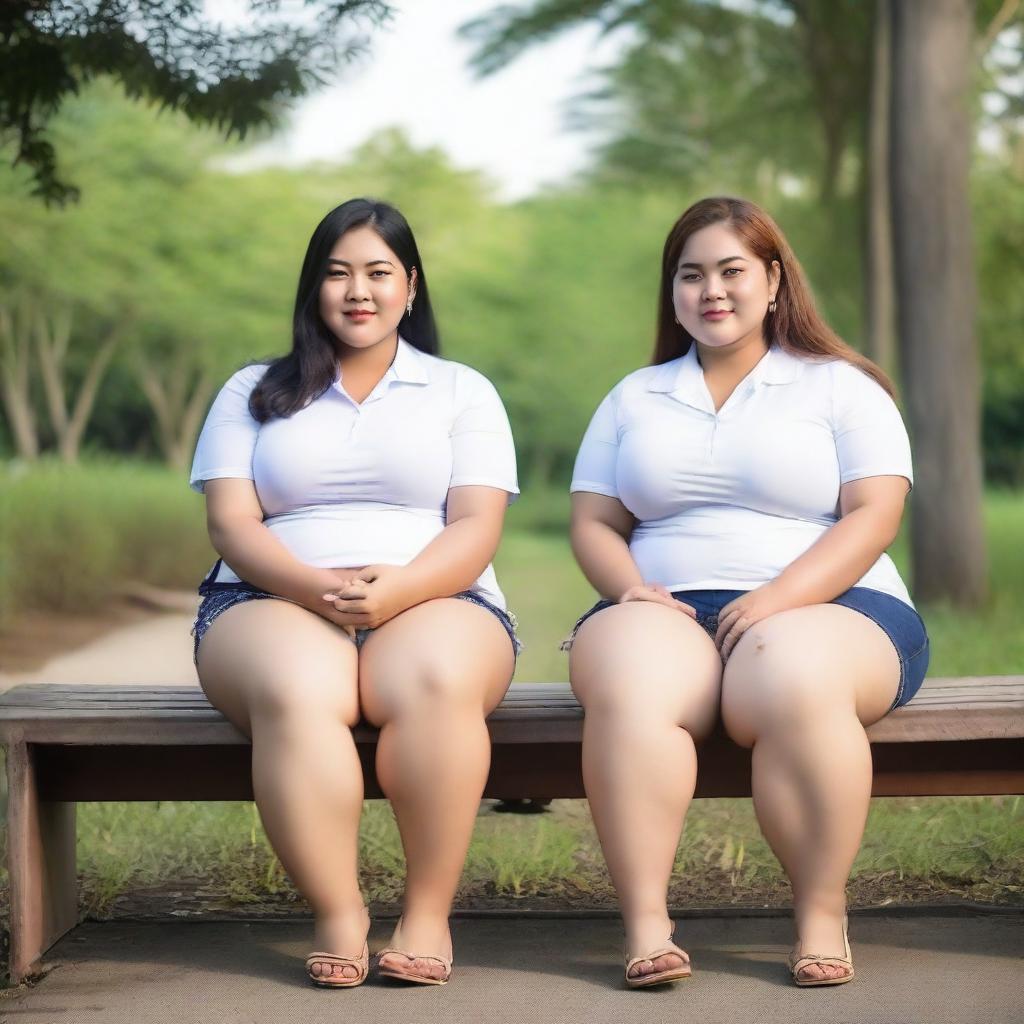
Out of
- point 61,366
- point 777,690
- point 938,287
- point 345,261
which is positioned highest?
point 61,366

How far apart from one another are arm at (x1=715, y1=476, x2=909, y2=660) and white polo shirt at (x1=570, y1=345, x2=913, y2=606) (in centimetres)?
4

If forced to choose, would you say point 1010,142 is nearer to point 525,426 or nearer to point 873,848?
point 873,848

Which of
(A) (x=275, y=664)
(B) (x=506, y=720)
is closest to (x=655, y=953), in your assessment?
(B) (x=506, y=720)

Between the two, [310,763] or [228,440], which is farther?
[228,440]

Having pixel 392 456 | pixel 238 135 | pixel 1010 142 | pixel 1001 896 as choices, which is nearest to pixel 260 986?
pixel 392 456

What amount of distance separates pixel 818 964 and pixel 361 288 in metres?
1.59

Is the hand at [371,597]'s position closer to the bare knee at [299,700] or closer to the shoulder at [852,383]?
the bare knee at [299,700]

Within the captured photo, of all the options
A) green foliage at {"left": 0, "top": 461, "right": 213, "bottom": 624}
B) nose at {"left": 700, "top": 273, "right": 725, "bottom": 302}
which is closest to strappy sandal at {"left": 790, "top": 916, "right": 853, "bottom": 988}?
nose at {"left": 700, "top": 273, "right": 725, "bottom": 302}

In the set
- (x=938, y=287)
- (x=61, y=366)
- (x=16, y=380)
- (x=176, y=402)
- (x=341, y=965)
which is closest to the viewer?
(x=341, y=965)

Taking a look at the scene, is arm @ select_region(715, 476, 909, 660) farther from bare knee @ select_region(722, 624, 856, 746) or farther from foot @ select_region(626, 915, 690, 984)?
foot @ select_region(626, 915, 690, 984)

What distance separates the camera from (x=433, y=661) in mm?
2645

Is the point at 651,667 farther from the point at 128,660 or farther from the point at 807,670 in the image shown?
the point at 128,660

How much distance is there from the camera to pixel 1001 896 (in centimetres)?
338

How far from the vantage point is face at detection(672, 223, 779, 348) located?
2.93 metres
